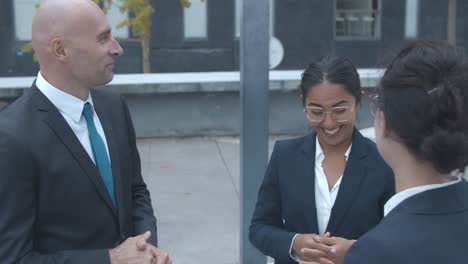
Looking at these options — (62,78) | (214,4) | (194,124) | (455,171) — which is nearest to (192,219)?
(194,124)

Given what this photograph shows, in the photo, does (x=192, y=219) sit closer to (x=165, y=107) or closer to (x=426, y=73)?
(x=165, y=107)

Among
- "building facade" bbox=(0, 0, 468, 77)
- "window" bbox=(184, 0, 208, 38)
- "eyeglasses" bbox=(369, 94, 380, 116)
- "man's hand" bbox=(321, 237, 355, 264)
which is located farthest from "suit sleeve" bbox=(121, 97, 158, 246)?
"window" bbox=(184, 0, 208, 38)

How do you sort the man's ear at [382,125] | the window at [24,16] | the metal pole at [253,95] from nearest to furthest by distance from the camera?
the man's ear at [382,125] → the metal pole at [253,95] → the window at [24,16]

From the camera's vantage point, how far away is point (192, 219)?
5.96m

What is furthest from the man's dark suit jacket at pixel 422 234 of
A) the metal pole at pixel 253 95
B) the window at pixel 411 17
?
the window at pixel 411 17

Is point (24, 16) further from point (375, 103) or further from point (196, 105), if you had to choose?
point (375, 103)

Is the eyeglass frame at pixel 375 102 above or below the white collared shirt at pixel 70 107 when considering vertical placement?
above

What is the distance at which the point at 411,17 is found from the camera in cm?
1811

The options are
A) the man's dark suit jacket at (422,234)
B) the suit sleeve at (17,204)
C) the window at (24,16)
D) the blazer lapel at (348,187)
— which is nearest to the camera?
the man's dark suit jacket at (422,234)

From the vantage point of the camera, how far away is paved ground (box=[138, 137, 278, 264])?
208 inches

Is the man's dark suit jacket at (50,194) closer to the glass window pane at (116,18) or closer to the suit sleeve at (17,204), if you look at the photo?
the suit sleeve at (17,204)

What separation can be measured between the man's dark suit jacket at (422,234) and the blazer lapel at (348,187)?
2.85ft

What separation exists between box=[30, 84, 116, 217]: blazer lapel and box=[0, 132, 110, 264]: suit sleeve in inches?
5.9

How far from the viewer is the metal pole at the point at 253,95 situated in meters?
3.79
